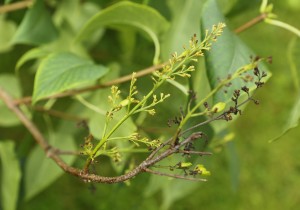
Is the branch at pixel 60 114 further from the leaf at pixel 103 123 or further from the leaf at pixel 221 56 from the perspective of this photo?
the leaf at pixel 221 56

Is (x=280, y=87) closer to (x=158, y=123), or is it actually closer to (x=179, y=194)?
(x=158, y=123)

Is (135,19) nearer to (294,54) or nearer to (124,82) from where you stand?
(124,82)

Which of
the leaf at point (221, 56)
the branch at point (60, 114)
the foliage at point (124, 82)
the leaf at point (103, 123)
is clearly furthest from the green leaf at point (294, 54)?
the branch at point (60, 114)

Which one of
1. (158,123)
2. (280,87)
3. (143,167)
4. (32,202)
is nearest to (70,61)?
(143,167)

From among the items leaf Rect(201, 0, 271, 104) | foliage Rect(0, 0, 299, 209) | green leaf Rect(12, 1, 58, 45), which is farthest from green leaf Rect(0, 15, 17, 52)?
leaf Rect(201, 0, 271, 104)

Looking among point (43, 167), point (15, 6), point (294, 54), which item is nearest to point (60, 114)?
point (43, 167)

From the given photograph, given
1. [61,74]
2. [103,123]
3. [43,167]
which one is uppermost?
[61,74]

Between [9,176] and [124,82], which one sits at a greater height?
[124,82]
